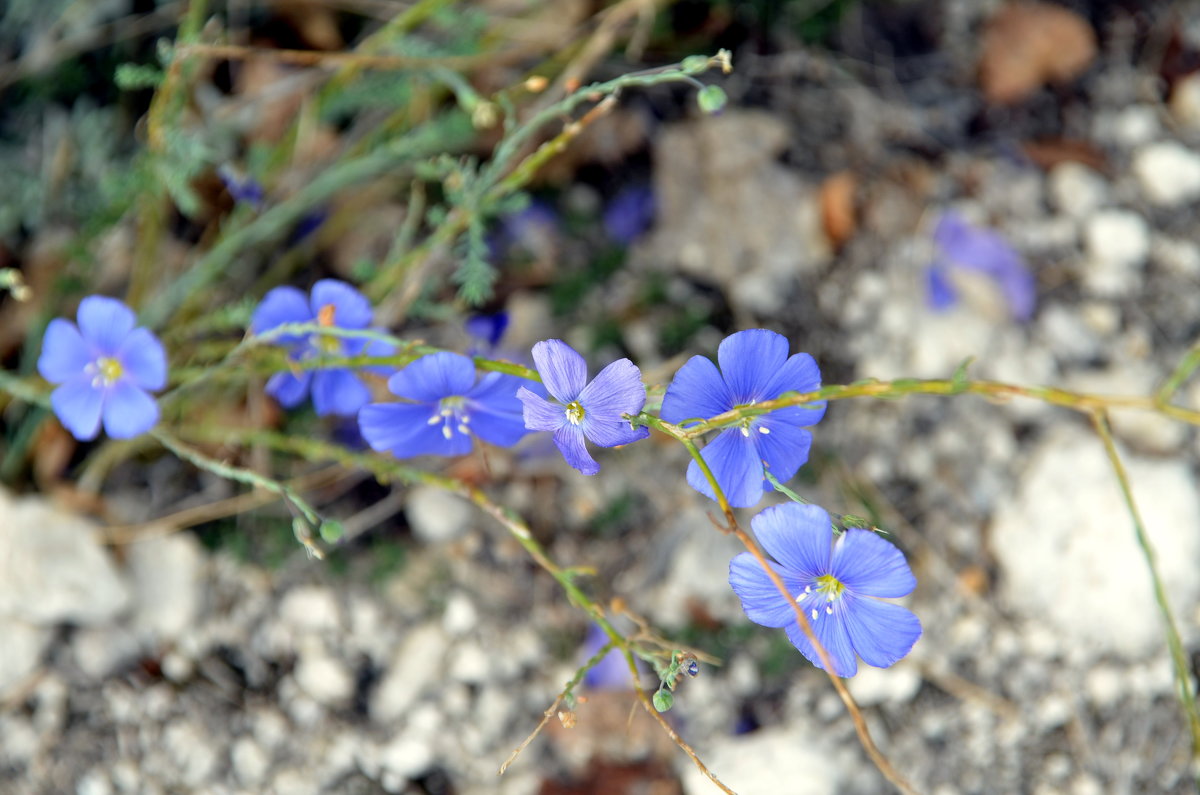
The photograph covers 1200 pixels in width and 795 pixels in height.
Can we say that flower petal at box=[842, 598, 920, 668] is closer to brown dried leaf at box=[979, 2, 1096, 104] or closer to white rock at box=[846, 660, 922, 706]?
A: white rock at box=[846, 660, 922, 706]

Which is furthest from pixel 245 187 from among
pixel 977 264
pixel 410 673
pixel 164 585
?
Answer: pixel 977 264

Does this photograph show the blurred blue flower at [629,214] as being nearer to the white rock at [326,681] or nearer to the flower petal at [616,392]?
the white rock at [326,681]

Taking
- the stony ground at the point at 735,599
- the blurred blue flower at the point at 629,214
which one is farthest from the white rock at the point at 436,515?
the blurred blue flower at the point at 629,214

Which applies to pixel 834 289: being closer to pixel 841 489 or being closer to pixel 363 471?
pixel 841 489

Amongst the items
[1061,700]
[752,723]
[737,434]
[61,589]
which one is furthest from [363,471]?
[1061,700]

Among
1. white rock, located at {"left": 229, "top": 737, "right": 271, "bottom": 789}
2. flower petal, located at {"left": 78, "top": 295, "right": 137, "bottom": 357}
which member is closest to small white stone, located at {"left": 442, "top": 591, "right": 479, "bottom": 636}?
white rock, located at {"left": 229, "top": 737, "right": 271, "bottom": 789}

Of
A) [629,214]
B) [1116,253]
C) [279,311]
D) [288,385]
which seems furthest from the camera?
[629,214]

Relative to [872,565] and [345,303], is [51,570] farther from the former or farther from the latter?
[872,565]
